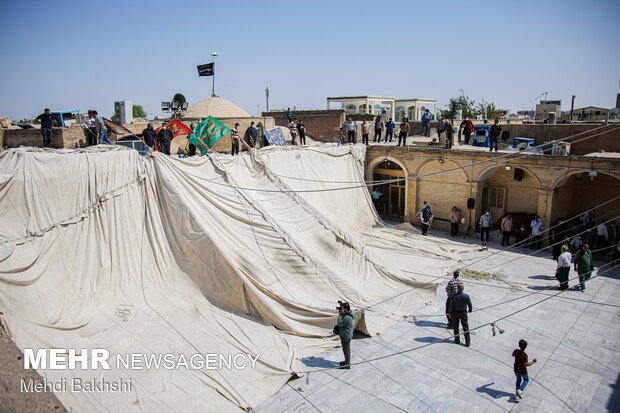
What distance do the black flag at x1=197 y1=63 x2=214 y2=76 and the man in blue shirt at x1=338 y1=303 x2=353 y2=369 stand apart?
1497 cm

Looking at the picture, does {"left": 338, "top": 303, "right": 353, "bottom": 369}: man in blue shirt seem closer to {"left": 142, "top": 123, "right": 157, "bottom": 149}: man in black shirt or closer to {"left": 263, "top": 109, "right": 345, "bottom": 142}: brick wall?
{"left": 142, "top": 123, "right": 157, "bottom": 149}: man in black shirt

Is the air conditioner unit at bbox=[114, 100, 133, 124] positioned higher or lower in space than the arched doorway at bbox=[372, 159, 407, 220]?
higher

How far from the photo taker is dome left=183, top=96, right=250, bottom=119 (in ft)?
70.6

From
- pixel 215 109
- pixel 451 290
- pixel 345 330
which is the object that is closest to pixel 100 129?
pixel 215 109

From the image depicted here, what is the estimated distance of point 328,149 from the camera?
1688 cm

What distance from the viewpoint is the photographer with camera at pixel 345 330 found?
8383 millimetres

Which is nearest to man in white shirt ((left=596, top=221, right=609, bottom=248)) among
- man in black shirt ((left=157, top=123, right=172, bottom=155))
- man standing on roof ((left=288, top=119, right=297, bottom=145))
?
man standing on roof ((left=288, top=119, right=297, bottom=145))

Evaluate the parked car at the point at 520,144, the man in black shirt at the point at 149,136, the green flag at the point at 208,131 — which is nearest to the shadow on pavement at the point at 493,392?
the green flag at the point at 208,131

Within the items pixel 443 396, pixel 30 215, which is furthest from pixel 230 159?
pixel 443 396

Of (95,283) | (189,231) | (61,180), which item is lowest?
(95,283)

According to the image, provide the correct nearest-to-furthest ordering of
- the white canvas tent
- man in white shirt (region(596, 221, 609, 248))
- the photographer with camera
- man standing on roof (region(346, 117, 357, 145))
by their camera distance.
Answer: the white canvas tent, the photographer with camera, man in white shirt (region(596, 221, 609, 248)), man standing on roof (region(346, 117, 357, 145))

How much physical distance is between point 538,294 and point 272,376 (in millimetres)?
7640

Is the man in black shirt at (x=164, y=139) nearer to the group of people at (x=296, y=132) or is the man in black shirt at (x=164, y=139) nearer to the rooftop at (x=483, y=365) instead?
the group of people at (x=296, y=132)

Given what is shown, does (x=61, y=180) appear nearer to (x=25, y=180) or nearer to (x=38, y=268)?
(x=25, y=180)
